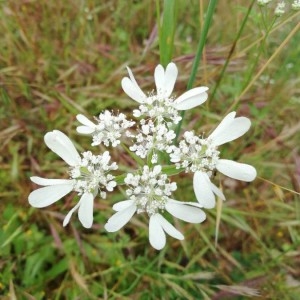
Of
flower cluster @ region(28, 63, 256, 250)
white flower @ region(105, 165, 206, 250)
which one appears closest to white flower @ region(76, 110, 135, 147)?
flower cluster @ region(28, 63, 256, 250)

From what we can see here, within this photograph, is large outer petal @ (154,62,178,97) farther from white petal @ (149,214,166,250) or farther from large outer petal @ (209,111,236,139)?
white petal @ (149,214,166,250)

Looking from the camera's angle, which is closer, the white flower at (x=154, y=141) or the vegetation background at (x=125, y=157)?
the white flower at (x=154, y=141)

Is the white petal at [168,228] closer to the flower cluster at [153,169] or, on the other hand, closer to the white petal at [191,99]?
the flower cluster at [153,169]

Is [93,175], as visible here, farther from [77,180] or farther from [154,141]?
[154,141]

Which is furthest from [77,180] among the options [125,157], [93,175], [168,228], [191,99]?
[125,157]

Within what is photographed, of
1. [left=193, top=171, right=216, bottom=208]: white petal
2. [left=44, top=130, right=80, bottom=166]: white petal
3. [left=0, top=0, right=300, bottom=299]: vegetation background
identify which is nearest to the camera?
[left=193, top=171, right=216, bottom=208]: white petal

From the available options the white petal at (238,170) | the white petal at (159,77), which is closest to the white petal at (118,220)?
the white petal at (238,170)

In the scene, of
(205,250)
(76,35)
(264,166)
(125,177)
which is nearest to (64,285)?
(205,250)
